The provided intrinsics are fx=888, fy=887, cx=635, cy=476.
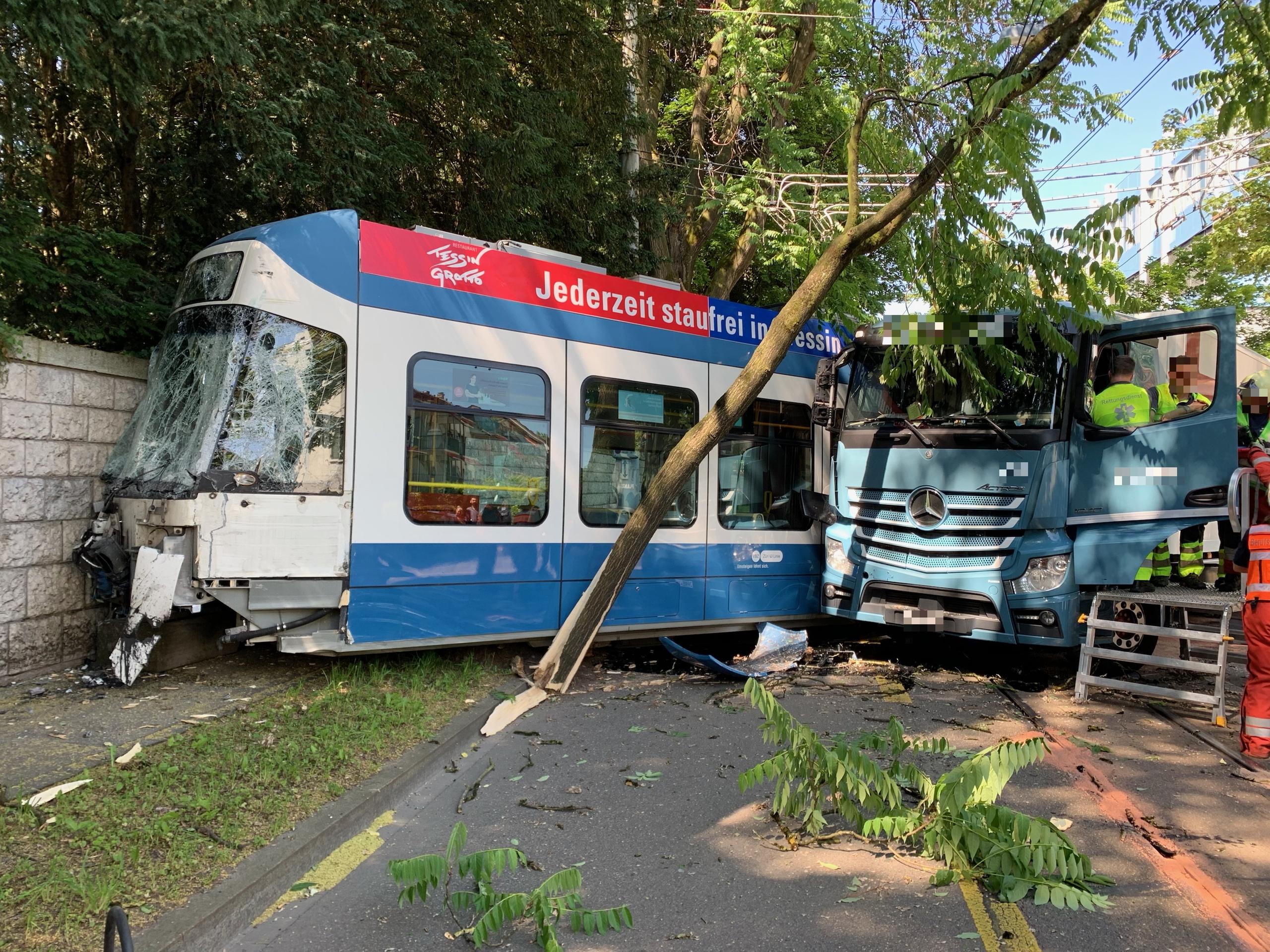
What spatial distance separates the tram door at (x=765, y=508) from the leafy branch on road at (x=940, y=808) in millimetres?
3815

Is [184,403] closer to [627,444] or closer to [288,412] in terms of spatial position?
[288,412]

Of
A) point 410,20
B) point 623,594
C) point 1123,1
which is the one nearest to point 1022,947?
point 623,594

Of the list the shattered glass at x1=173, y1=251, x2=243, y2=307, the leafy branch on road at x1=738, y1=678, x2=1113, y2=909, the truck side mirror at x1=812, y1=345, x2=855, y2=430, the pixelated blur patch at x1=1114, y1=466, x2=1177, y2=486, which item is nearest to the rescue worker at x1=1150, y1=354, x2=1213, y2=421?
the pixelated blur patch at x1=1114, y1=466, x2=1177, y2=486

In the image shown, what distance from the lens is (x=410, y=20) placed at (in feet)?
27.6

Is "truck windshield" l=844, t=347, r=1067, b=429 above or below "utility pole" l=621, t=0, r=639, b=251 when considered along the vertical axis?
below

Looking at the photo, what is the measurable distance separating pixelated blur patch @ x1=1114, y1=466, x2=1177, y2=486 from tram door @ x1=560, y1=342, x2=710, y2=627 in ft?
11.0

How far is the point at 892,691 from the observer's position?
23.9 ft

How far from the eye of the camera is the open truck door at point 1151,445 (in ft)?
22.3

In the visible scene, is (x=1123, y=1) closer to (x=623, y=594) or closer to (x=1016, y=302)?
(x=1016, y=302)

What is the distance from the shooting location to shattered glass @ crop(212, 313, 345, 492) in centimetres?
589

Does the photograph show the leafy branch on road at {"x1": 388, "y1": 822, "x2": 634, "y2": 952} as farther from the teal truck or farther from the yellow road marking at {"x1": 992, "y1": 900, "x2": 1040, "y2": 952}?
the teal truck

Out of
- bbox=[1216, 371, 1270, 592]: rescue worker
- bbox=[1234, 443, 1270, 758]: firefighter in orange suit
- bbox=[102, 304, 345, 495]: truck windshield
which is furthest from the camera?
bbox=[1216, 371, 1270, 592]: rescue worker

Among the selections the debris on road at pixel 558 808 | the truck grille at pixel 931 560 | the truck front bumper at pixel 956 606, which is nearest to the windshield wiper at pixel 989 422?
the truck grille at pixel 931 560

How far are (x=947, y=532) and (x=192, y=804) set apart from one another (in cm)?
597
